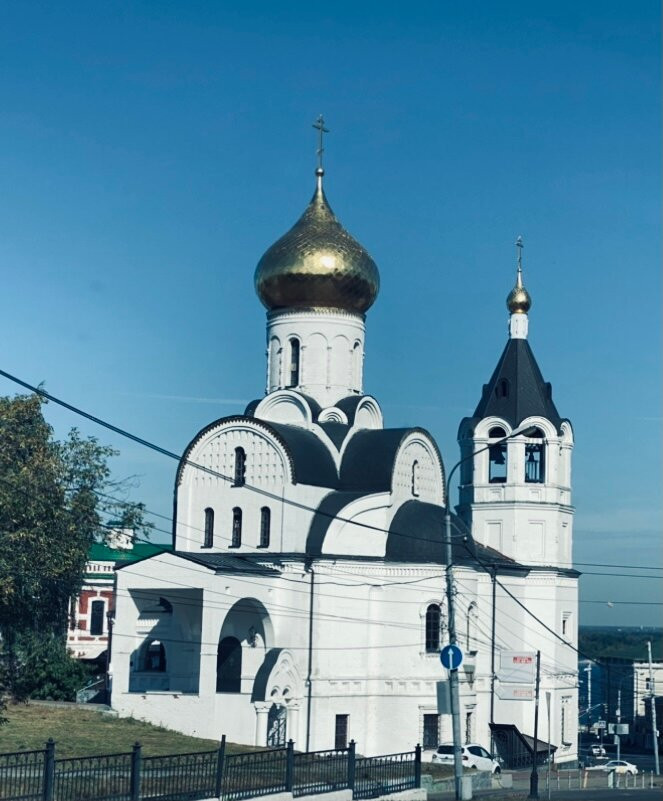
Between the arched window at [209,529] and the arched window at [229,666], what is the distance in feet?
8.86

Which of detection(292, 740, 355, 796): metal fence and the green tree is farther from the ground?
the green tree

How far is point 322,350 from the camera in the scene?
3628 cm

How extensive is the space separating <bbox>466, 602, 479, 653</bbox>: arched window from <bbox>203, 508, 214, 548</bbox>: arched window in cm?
686

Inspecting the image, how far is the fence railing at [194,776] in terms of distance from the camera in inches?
612

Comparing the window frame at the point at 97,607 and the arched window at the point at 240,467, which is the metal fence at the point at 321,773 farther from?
the window frame at the point at 97,607

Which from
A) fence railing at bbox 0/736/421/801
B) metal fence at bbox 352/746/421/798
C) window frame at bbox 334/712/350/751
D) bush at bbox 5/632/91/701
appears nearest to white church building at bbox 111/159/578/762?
window frame at bbox 334/712/350/751

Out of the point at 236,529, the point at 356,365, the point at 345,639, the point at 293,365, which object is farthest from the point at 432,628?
the point at 293,365

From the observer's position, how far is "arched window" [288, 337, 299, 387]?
3659cm

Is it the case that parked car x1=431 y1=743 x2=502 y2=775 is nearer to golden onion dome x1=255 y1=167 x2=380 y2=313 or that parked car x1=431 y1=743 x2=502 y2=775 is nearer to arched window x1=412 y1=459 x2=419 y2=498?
arched window x1=412 y1=459 x2=419 y2=498

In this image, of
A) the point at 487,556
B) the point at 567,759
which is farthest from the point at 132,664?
the point at 567,759

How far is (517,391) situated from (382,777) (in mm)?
19565

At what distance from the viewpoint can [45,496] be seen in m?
31.9

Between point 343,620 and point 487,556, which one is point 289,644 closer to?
point 343,620

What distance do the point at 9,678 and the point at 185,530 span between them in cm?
641
